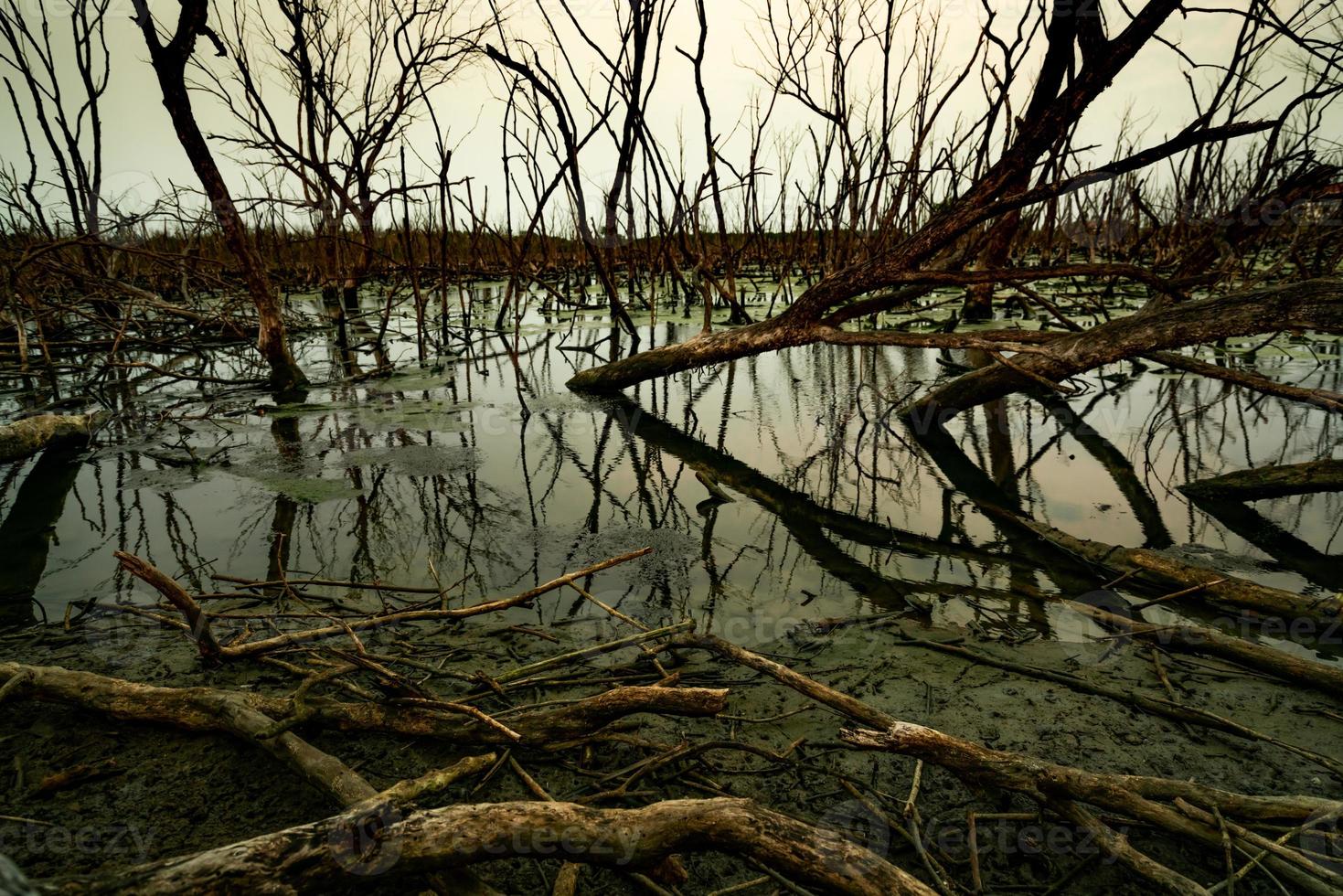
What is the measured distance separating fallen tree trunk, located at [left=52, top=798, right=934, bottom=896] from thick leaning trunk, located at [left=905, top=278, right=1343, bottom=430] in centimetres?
225

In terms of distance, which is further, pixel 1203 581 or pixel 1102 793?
pixel 1203 581

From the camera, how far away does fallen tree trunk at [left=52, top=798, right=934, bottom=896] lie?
0.75 meters

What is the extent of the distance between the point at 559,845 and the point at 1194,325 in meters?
2.91

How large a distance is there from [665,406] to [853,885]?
3.77m

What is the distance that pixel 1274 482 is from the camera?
2.48 meters

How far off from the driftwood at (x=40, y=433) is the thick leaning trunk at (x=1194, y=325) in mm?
4536

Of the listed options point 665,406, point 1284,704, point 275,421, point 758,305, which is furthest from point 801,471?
point 758,305

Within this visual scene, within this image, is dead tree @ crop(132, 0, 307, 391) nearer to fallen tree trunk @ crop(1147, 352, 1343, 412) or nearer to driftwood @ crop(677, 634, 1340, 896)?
driftwood @ crop(677, 634, 1340, 896)

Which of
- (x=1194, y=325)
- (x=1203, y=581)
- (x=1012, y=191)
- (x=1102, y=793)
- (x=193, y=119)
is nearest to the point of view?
(x=1102, y=793)

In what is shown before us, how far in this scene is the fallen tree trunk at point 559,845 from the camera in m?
0.75

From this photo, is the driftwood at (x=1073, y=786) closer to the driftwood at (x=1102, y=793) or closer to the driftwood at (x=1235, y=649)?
the driftwood at (x=1102, y=793)

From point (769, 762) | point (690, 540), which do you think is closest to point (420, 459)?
point (690, 540)

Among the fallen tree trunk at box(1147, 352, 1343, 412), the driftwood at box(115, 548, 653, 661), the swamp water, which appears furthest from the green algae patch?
the fallen tree trunk at box(1147, 352, 1343, 412)

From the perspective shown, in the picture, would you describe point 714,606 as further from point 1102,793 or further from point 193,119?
point 193,119
